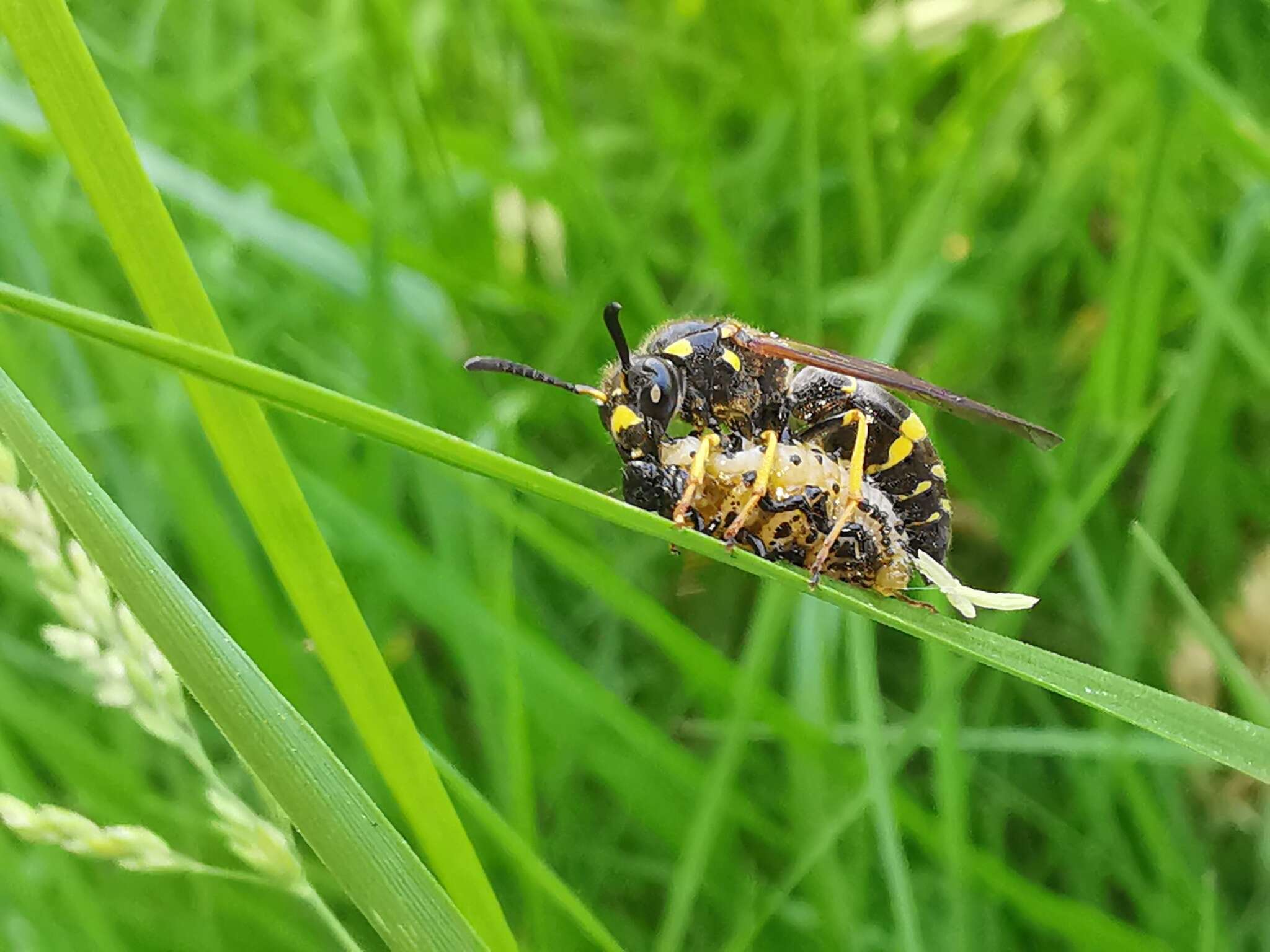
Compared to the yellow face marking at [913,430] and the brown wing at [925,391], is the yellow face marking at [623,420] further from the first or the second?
the yellow face marking at [913,430]

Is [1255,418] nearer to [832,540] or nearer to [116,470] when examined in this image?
[832,540]

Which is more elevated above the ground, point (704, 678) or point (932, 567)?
point (932, 567)

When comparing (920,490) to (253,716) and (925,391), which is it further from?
(253,716)

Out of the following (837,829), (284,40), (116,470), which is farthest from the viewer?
(284,40)

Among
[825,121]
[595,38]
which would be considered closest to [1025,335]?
[825,121]

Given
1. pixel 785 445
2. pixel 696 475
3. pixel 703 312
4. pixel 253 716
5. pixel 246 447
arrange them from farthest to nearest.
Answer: pixel 703 312 → pixel 785 445 → pixel 696 475 → pixel 246 447 → pixel 253 716

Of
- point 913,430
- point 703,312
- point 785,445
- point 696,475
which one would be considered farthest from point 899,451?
point 703,312

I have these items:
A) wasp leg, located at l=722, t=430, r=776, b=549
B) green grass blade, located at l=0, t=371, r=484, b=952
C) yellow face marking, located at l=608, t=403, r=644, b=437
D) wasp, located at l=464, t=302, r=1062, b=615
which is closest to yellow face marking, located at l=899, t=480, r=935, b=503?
wasp, located at l=464, t=302, r=1062, b=615

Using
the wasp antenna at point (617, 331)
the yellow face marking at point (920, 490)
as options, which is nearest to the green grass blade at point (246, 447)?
the wasp antenna at point (617, 331)
